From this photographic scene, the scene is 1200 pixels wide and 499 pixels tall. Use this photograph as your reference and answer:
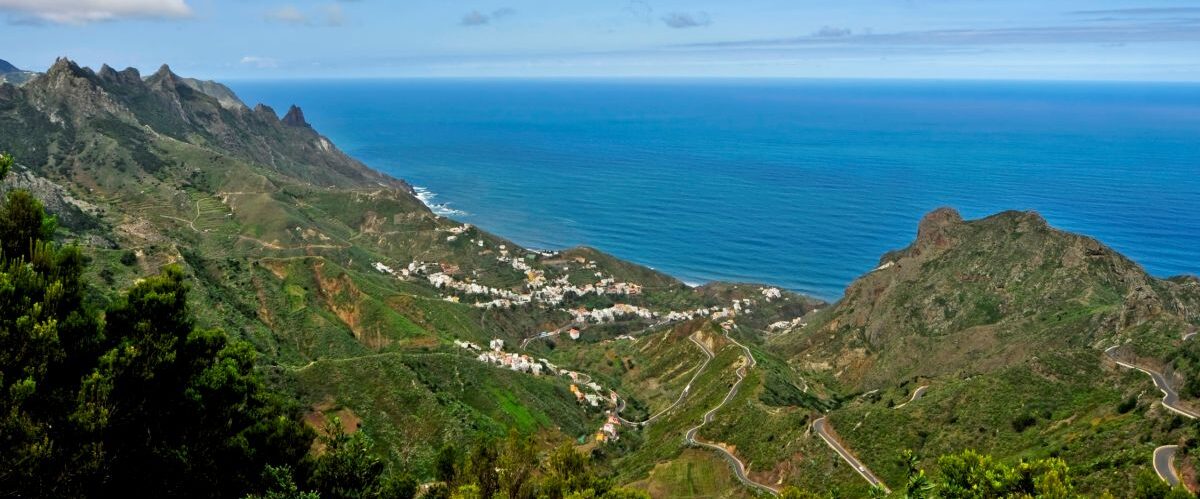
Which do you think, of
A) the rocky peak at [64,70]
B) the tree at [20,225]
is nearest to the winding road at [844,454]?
the tree at [20,225]

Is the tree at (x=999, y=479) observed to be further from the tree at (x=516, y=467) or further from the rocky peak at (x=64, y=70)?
the rocky peak at (x=64, y=70)

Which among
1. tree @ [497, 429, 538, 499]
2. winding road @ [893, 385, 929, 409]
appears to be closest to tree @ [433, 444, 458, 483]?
tree @ [497, 429, 538, 499]

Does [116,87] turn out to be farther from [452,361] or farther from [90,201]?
[452,361]

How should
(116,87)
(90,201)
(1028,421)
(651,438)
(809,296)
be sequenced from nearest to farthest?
1. (1028,421)
2. (651,438)
3. (90,201)
4. (809,296)
5. (116,87)

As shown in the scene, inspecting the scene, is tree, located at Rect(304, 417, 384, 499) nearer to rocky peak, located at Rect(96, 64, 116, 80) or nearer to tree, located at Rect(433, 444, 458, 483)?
tree, located at Rect(433, 444, 458, 483)

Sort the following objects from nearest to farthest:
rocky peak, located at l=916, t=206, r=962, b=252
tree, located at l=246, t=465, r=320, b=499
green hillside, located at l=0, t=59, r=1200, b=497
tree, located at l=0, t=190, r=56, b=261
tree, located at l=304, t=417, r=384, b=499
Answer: tree, located at l=0, t=190, r=56, b=261 → tree, located at l=246, t=465, r=320, b=499 → tree, located at l=304, t=417, r=384, b=499 → green hillside, located at l=0, t=59, r=1200, b=497 → rocky peak, located at l=916, t=206, r=962, b=252

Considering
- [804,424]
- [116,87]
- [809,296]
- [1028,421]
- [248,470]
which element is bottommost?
[809,296]

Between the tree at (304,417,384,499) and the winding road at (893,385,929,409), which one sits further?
the winding road at (893,385,929,409)

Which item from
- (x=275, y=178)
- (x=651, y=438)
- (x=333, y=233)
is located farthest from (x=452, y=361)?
(x=275, y=178)

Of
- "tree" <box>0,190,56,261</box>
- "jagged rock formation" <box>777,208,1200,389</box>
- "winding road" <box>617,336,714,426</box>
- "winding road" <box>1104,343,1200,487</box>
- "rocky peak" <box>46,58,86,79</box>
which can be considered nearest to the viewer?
"tree" <box>0,190,56,261</box>

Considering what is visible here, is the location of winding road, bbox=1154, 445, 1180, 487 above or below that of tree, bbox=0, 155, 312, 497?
below
